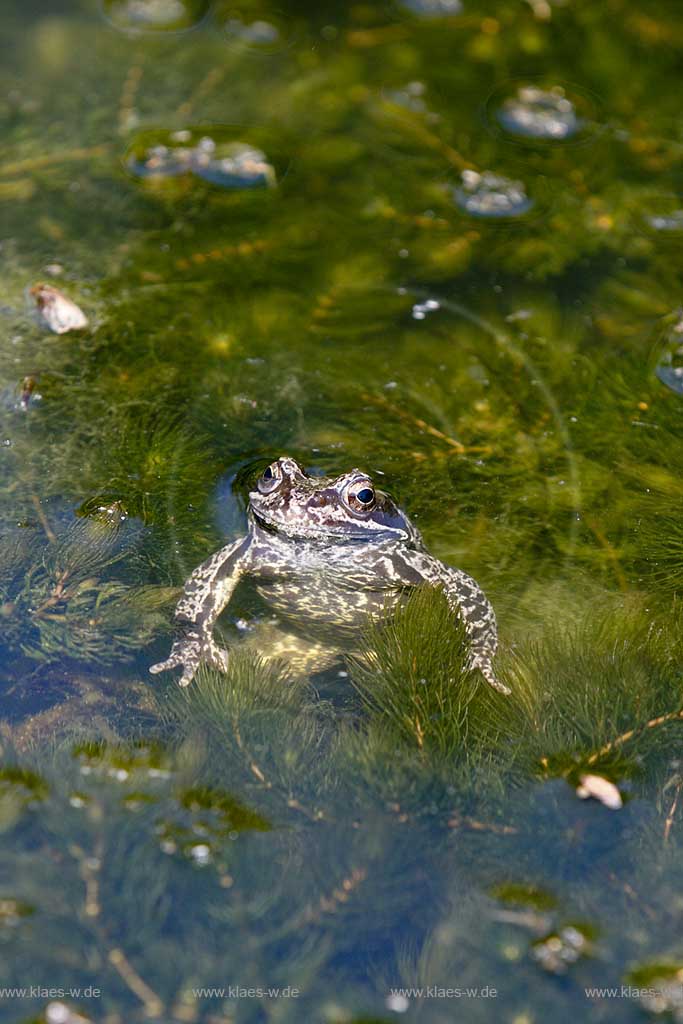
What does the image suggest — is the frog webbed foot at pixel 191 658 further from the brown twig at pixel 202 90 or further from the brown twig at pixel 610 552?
the brown twig at pixel 202 90

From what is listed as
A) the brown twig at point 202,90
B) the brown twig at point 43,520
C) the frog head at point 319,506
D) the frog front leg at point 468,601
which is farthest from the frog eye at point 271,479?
the brown twig at point 202,90

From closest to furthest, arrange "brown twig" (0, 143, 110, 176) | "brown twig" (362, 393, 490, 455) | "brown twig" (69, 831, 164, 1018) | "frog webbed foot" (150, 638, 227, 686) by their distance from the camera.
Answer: "brown twig" (69, 831, 164, 1018) → "frog webbed foot" (150, 638, 227, 686) → "brown twig" (362, 393, 490, 455) → "brown twig" (0, 143, 110, 176)

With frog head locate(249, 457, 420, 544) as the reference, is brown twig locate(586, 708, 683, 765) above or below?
below

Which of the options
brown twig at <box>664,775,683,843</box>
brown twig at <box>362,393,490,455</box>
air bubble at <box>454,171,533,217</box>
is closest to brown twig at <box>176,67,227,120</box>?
air bubble at <box>454,171,533,217</box>

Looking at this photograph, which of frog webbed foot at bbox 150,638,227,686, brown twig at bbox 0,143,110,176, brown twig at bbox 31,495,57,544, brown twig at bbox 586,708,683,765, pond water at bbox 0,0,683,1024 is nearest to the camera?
pond water at bbox 0,0,683,1024

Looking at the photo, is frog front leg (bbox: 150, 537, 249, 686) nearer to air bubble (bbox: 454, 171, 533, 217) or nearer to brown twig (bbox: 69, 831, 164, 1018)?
brown twig (bbox: 69, 831, 164, 1018)

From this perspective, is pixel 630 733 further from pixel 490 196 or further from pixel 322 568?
pixel 490 196

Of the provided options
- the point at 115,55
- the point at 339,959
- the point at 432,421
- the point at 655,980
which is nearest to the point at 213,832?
the point at 339,959
